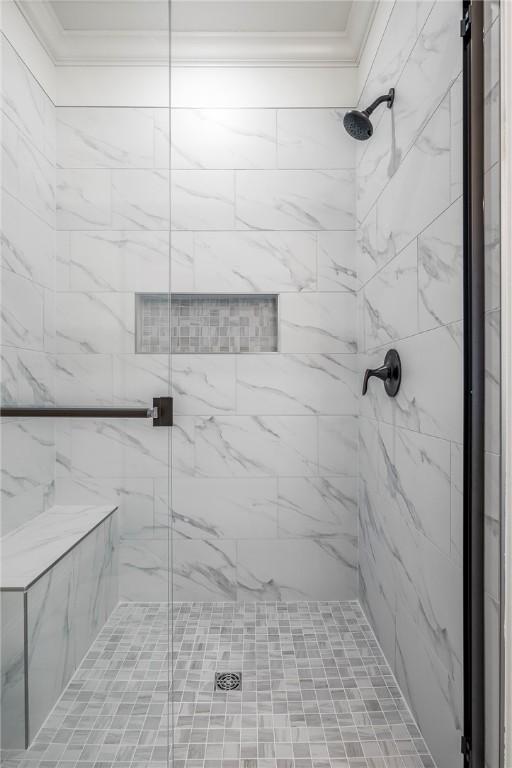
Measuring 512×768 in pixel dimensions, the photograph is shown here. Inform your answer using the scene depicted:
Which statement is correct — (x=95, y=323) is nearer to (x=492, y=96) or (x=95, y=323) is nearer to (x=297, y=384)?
(x=492, y=96)

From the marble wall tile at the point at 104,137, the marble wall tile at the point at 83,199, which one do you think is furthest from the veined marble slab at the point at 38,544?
the marble wall tile at the point at 104,137

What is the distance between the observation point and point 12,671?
29.1 inches

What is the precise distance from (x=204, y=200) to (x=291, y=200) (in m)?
0.40

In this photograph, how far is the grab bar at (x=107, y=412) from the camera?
79cm

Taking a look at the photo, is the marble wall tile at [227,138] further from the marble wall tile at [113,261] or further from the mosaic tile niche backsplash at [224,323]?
the marble wall tile at [113,261]

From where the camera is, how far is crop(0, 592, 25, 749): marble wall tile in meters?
0.73

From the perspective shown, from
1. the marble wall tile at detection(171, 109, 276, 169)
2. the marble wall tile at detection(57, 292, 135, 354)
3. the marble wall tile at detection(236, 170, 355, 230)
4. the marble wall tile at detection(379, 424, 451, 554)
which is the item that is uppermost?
the marble wall tile at detection(171, 109, 276, 169)

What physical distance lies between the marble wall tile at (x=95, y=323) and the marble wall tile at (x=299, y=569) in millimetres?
1511

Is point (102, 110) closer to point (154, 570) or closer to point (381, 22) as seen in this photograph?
point (154, 570)

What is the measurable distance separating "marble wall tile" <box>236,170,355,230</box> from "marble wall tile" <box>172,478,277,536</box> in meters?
1.19

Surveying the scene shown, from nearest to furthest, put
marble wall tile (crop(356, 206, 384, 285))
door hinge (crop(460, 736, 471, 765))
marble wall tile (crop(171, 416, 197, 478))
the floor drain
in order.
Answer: door hinge (crop(460, 736, 471, 765)), the floor drain, marble wall tile (crop(356, 206, 384, 285)), marble wall tile (crop(171, 416, 197, 478))

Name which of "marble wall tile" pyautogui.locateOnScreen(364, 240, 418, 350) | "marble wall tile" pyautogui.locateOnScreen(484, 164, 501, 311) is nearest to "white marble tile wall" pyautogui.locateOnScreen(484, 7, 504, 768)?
"marble wall tile" pyautogui.locateOnScreen(484, 164, 501, 311)

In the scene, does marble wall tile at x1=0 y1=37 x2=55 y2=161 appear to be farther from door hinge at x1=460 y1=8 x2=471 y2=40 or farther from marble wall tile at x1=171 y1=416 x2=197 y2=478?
marble wall tile at x1=171 y1=416 x2=197 y2=478

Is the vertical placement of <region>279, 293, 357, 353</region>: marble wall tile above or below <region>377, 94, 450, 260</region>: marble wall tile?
below
